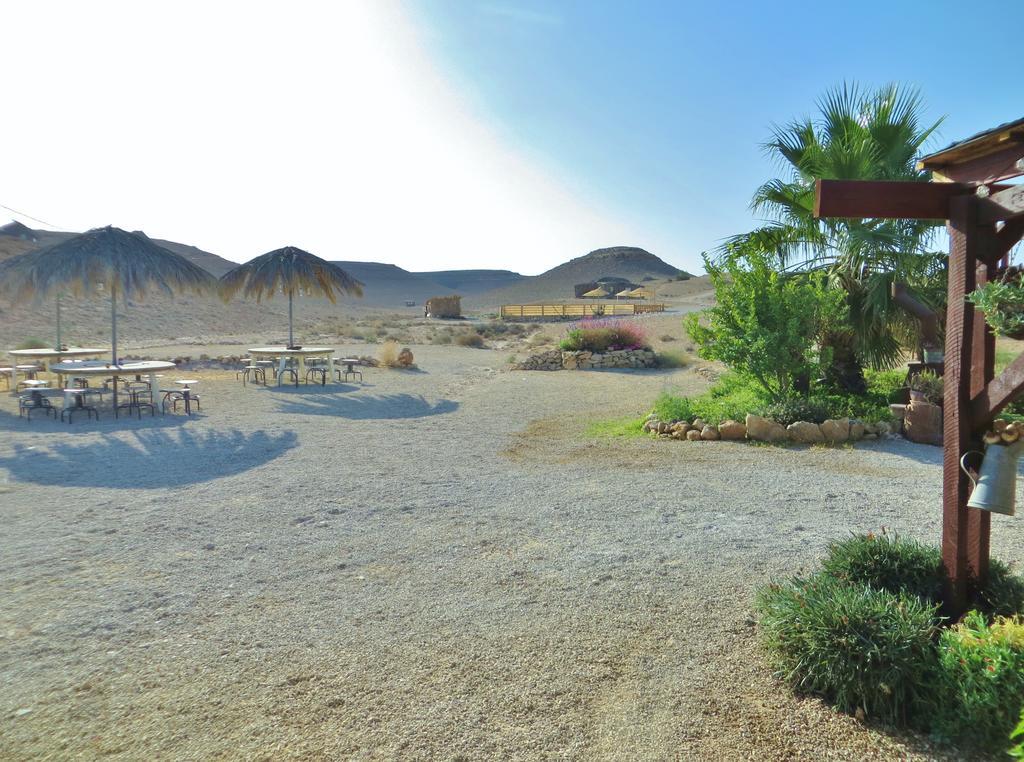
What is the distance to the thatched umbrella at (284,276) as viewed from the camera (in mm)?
16438

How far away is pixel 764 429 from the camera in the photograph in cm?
793

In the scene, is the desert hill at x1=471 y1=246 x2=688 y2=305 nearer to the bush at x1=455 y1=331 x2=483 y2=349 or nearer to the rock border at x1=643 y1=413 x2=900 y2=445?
the bush at x1=455 y1=331 x2=483 y2=349

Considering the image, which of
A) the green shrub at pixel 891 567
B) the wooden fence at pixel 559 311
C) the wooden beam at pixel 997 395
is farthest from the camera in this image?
the wooden fence at pixel 559 311

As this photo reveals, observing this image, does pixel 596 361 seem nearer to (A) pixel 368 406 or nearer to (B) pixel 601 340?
(B) pixel 601 340

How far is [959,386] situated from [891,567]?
3.08ft

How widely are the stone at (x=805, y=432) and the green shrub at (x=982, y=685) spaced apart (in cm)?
547

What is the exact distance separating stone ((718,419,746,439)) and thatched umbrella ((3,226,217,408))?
1114 centimetres

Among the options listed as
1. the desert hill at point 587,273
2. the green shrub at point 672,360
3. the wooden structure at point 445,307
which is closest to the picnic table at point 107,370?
the green shrub at point 672,360

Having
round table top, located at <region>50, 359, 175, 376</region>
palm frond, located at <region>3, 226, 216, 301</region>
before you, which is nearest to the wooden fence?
palm frond, located at <region>3, 226, 216, 301</region>

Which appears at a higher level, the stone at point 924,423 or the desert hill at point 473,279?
the desert hill at point 473,279

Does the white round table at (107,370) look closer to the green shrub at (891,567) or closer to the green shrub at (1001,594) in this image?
the green shrub at (891,567)

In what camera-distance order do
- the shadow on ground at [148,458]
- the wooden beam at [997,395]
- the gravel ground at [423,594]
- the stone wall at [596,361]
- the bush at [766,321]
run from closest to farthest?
the wooden beam at [997,395] < the gravel ground at [423,594] < the shadow on ground at [148,458] < the bush at [766,321] < the stone wall at [596,361]

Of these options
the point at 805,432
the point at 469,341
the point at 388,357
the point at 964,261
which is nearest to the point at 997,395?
the point at 964,261

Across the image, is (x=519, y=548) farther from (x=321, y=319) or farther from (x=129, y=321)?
(x=321, y=319)
